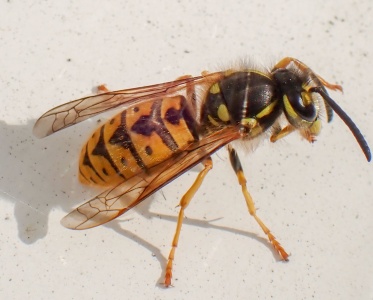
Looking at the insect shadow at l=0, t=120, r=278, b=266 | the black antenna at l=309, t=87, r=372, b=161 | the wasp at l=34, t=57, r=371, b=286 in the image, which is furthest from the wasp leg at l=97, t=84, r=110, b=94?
the black antenna at l=309, t=87, r=372, b=161

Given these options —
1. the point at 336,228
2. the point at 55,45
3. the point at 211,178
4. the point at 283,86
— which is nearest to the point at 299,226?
the point at 336,228

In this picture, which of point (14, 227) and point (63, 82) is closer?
point (14, 227)

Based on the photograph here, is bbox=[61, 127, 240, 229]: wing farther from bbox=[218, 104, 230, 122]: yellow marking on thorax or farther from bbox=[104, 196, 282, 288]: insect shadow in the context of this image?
bbox=[104, 196, 282, 288]: insect shadow

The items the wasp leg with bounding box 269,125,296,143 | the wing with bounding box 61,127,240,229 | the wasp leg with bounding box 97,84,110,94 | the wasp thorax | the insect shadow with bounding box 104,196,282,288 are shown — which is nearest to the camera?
the wing with bounding box 61,127,240,229

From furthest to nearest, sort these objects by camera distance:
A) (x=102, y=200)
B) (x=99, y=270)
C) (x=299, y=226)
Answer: (x=299, y=226) → (x=99, y=270) → (x=102, y=200)

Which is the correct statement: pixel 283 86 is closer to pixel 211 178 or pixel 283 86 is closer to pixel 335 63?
Result: pixel 211 178

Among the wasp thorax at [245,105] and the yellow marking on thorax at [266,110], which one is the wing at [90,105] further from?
the yellow marking on thorax at [266,110]
